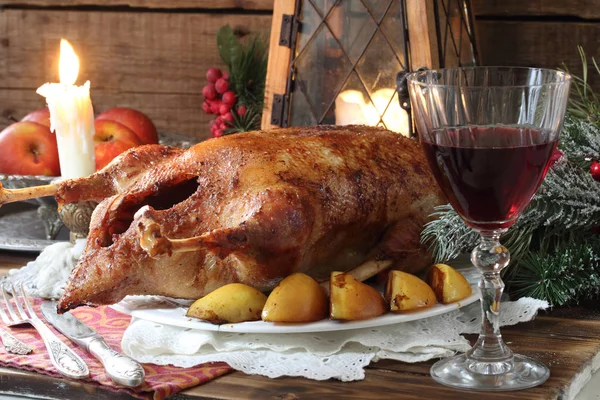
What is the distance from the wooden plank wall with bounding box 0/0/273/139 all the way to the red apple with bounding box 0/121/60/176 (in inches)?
23.0

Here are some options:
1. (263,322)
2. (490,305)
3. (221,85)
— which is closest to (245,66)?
(221,85)

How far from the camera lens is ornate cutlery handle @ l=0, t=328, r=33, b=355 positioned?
121 centimetres

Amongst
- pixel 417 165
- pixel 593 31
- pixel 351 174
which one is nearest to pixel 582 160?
pixel 417 165

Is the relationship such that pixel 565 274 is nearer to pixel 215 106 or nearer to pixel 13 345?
pixel 13 345

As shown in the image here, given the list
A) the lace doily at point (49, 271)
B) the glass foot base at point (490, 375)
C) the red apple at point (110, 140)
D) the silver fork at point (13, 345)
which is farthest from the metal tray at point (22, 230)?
the glass foot base at point (490, 375)

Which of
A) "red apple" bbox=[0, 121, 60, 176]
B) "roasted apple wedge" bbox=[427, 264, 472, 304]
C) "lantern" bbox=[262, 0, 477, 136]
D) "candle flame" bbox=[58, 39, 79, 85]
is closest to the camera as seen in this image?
"roasted apple wedge" bbox=[427, 264, 472, 304]

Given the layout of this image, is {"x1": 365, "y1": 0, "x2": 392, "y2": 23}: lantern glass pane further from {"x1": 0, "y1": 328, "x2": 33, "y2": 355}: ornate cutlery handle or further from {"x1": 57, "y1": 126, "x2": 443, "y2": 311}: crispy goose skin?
{"x1": 0, "y1": 328, "x2": 33, "y2": 355}: ornate cutlery handle

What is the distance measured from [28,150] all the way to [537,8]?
4.15 feet

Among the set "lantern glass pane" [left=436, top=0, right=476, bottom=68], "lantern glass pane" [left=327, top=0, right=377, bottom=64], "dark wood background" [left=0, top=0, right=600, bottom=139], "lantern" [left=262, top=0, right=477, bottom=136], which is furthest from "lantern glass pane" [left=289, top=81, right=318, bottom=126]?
"dark wood background" [left=0, top=0, right=600, bottom=139]

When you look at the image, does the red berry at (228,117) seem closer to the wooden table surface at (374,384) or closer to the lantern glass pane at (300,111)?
the lantern glass pane at (300,111)

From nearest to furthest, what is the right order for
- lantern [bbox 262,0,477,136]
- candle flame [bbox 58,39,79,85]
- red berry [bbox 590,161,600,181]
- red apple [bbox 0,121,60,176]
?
red berry [bbox 590,161,600,181] → lantern [bbox 262,0,477,136] → candle flame [bbox 58,39,79,85] → red apple [bbox 0,121,60,176]

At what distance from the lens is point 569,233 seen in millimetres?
1453

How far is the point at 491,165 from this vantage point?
3.36 feet

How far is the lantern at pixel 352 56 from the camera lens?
67.4 inches
